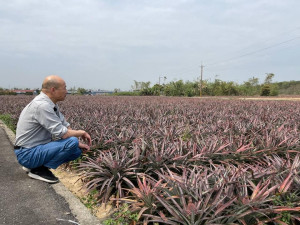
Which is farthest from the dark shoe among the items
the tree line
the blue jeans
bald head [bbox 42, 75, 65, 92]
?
the tree line

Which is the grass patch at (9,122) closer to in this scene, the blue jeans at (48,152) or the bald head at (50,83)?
the blue jeans at (48,152)

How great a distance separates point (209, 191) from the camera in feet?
6.95

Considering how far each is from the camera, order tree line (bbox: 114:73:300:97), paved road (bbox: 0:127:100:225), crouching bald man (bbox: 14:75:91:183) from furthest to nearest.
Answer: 1. tree line (bbox: 114:73:300:97)
2. crouching bald man (bbox: 14:75:91:183)
3. paved road (bbox: 0:127:100:225)

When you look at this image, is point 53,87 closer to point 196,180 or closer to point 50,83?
point 50,83

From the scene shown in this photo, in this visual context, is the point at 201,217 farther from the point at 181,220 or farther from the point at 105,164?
the point at 105,164

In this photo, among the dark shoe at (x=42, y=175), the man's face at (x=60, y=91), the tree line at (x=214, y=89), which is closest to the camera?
the man's face at (x=60, y=91)

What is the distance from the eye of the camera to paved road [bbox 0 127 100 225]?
2.47 m

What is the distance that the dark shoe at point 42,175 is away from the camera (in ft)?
11.4

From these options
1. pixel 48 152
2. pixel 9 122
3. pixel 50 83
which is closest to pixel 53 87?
pixel 50 83

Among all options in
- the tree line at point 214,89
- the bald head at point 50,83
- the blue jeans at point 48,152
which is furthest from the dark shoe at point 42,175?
the tree line at point 214,89

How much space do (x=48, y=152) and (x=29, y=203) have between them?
2.26 feet

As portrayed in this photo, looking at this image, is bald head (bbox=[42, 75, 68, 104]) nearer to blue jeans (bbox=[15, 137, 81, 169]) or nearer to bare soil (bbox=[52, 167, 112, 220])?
blue jeans (bbox=[15, 137, 81, 169])

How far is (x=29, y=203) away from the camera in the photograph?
2850 millimetres

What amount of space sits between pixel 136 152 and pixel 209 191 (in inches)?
48.1
